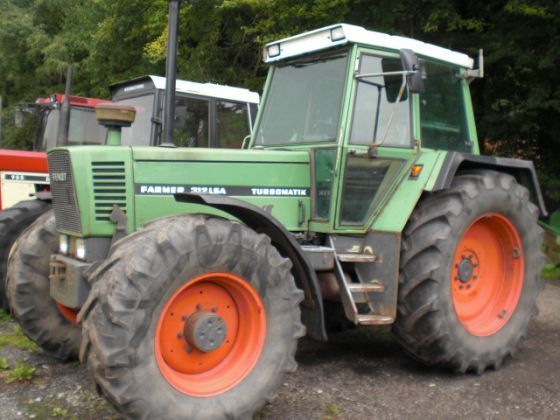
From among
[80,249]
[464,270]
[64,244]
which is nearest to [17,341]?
[64,244]

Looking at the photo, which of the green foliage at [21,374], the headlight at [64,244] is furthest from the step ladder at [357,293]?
the green foliage at [21,374]

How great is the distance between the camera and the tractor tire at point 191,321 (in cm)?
327

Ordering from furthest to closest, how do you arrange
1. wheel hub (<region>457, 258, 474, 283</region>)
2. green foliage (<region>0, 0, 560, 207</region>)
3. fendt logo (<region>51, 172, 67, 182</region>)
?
green foliage (<region>0, 0, 560, 207</region>)
wheel hub (<region>457, 258, 474, 283</region>)
fendt logo (<region>51, 172, 67, 182</region>)

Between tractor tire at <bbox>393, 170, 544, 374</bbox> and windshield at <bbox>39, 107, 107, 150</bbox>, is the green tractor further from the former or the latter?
windshield at <bbox>39, 107, 107, 150</bbox>

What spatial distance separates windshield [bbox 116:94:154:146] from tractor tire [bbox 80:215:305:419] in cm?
353

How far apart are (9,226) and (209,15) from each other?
8604mm

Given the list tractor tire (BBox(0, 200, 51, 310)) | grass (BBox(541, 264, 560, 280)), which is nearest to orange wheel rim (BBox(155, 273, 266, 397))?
tractor tire (BBox(0, 200, 51, 310))

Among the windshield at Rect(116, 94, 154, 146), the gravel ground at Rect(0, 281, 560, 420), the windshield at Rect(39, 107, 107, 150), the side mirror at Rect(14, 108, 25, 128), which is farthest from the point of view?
the side mirror at Rect(14, 108, 25, 128)

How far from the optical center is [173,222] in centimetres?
359

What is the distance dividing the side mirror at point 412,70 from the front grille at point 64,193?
230 cm

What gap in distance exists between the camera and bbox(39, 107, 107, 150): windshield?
815 cm

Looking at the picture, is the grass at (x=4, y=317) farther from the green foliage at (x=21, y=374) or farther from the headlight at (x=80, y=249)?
the headlight at (x=80, y=249)

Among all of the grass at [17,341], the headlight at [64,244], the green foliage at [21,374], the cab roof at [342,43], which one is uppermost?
the cab roof at [342,43]

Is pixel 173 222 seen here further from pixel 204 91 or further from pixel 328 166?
pixel 204 91
